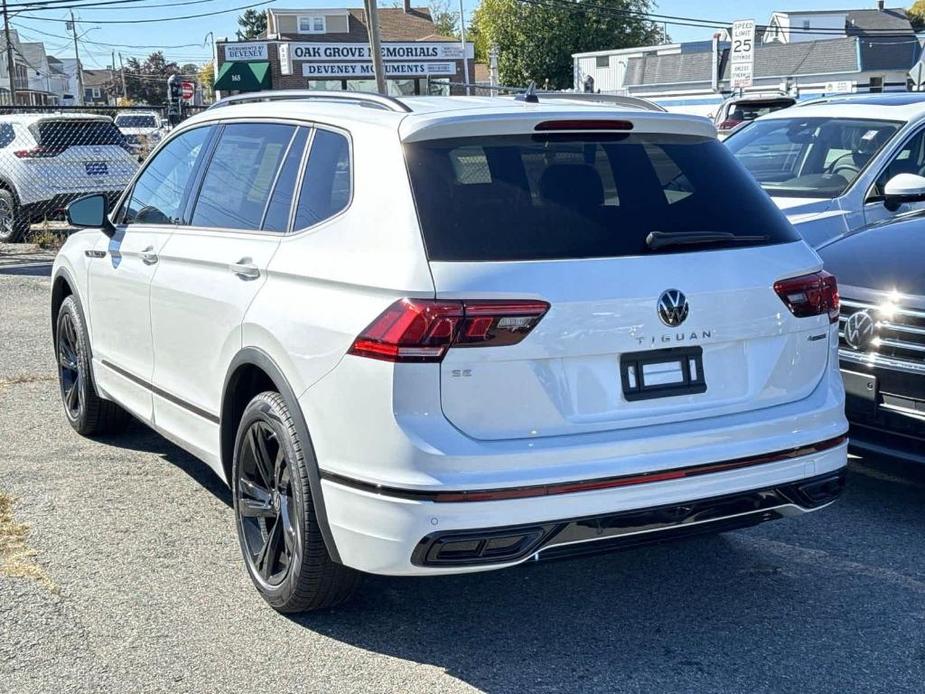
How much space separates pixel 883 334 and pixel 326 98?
2588 mm

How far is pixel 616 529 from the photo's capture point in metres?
3.65

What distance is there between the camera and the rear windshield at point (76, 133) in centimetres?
1672

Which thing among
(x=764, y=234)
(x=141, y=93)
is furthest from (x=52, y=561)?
(x=141, y=93)

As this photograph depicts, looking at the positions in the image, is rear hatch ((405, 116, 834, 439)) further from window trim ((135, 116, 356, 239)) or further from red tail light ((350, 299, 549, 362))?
window trim ((135, 116, 356, 239))

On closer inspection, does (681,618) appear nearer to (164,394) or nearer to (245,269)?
(245,269)

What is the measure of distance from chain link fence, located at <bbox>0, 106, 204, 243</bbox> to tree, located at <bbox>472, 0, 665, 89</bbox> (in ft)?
197

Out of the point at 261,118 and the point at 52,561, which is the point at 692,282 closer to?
the point at 261,118

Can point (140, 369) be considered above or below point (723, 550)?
above

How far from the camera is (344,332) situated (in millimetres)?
3645

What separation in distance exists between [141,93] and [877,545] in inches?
5275

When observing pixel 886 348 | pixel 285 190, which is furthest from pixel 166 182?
pixel 886 348

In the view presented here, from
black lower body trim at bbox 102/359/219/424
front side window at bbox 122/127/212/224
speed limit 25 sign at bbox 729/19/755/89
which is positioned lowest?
black lower body trim at bbox 102/359/219/424

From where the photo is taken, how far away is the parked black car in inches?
195

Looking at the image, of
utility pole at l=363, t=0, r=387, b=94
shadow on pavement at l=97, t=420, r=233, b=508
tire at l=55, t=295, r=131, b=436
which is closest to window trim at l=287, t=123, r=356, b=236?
shadow on pavement at l=97, t=420, r=233, b=508
